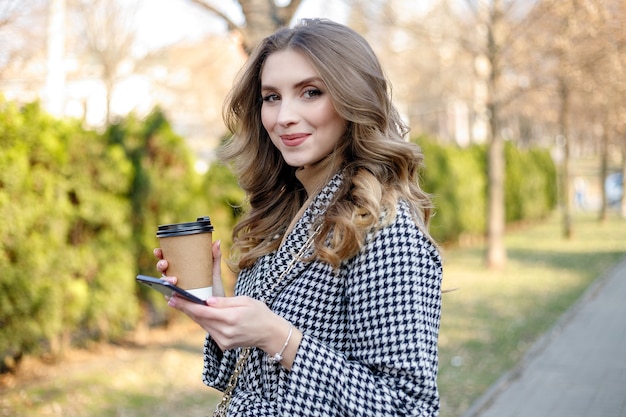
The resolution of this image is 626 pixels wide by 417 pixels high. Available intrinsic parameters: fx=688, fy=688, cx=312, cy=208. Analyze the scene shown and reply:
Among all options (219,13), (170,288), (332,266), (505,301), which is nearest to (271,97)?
(332,266)

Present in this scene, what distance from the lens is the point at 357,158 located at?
77.6 inches

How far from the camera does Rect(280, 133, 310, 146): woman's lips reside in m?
1.95

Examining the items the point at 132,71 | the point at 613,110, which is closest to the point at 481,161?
the point at 613,110

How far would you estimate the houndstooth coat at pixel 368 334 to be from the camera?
1630mm

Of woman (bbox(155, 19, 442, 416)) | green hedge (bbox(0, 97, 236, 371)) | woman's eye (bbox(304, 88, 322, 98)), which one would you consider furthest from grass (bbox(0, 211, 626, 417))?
woman's eye (bbox(304, 88, 322, 98))

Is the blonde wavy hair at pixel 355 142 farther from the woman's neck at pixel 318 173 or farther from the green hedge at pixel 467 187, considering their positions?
the green hedge at pixel 467 187

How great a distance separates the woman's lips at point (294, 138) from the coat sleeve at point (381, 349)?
0.40 m

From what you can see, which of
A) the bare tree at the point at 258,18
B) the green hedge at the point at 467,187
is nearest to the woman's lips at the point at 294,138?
the bare tree at the point at 258,18

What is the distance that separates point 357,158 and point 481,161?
2003 cm

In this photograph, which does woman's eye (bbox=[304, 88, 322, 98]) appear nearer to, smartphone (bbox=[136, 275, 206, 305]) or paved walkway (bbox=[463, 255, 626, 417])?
smartphone (bbox=[136, 275, 206, 305])

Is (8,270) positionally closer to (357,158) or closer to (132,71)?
(357,158)

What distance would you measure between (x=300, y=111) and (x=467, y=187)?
1786 cm

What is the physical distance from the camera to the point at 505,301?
410 inches

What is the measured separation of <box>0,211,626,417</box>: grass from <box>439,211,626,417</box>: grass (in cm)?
1
